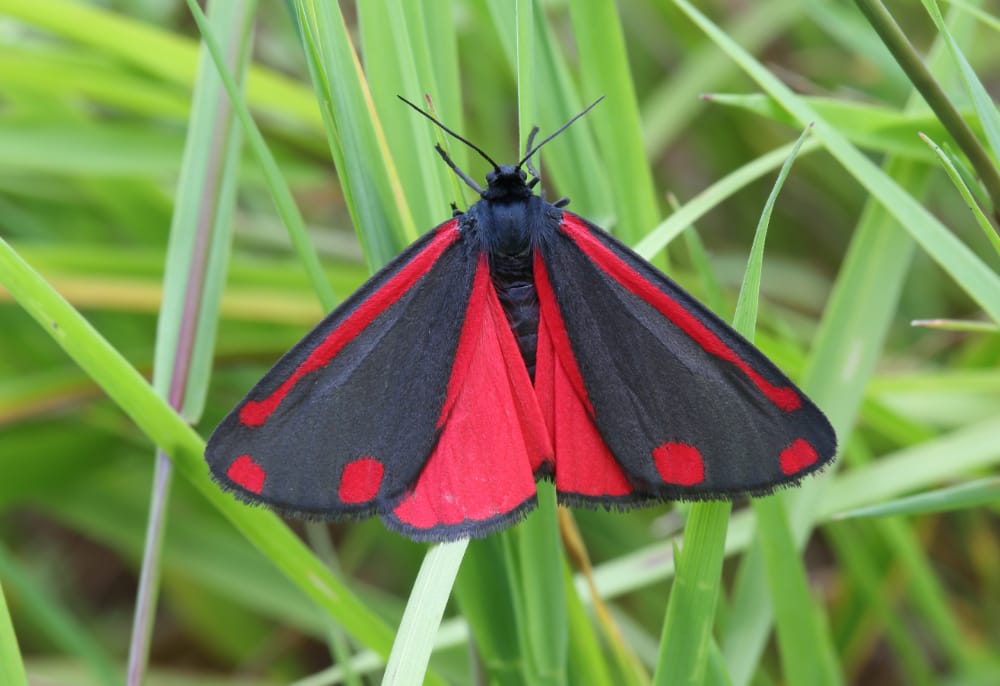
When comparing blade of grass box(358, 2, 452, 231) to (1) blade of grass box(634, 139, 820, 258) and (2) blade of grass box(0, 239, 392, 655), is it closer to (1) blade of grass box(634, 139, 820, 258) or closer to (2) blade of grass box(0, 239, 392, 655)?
(1) blade of grass box(634, 139, 820, 258)

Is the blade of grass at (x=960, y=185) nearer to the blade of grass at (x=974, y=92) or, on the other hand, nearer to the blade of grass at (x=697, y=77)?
the blade of grass at (x=974, y=92)

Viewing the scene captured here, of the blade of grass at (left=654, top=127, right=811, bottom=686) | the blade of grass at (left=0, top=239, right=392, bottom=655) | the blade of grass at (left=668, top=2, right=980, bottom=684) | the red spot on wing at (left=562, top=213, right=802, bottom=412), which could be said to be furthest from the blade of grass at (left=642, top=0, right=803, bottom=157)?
the blade of grass at (left=0, top=239, right=392, bottom=655)

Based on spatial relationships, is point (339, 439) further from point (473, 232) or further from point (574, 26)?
point (574, 26)

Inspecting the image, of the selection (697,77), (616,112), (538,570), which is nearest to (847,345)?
(616,112)

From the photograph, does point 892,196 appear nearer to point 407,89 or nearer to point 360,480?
point 407,89

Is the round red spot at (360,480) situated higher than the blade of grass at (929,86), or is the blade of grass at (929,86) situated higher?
the blade of grass at (929,86)

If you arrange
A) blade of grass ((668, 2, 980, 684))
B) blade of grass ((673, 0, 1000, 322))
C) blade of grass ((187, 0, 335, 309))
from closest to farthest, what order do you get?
blade of grass ((187, 0, 335, 309))
blade of grass ((673, 0, 1000, 322))
blade of grass ((668, 2, 980, 684))

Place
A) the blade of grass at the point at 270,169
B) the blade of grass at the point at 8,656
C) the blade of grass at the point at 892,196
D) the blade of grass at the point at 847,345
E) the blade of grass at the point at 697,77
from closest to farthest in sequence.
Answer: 1. the blade of grass at the point at 8,656
2. the blade of grass at the point at 270,169
3. the blade of grass at the point at 892,196
4. the blade of grass at the point at 847,345
5. the blade of grass at the point at 697,77

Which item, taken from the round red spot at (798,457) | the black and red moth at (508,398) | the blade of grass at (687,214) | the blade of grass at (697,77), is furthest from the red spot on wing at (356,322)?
the blade of grass at (697,77)

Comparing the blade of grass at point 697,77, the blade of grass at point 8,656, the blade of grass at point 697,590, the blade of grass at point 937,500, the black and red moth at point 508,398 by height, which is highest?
the blade of grass at point 697,77
